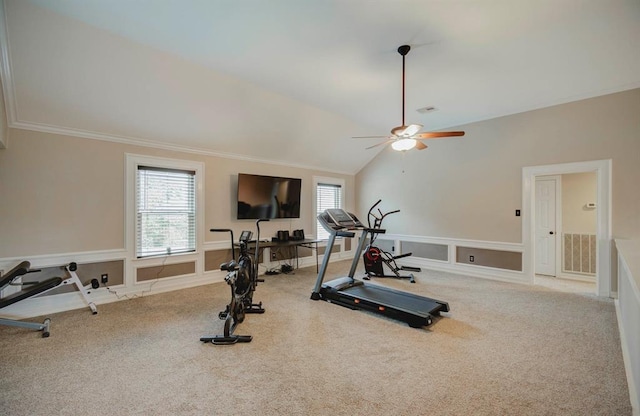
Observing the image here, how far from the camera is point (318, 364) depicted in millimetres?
2500

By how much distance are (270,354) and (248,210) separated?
327cm

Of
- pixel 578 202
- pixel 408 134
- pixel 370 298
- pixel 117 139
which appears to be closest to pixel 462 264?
pixel 578 202

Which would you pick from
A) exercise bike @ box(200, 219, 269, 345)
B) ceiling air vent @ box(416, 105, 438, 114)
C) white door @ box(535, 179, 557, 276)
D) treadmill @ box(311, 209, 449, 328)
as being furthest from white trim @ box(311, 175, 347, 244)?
white door @ box(535, 179, 557, 276)

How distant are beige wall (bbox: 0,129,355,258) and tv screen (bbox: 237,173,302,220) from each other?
4.47 feet

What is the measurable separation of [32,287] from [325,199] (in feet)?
17.9

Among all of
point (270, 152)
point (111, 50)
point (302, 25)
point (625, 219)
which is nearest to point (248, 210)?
point (270, 152)

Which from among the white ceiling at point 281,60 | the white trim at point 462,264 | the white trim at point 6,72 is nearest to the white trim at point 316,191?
the white trim at point 462,264

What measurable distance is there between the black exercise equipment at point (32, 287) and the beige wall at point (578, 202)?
850 centimetres

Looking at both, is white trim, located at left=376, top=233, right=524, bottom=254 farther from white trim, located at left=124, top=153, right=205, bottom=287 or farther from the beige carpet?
white trim, located at left=124, top=153, right=205, bottom=287

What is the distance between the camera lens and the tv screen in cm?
543

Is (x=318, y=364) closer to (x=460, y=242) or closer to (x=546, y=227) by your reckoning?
(x=460, y=242)

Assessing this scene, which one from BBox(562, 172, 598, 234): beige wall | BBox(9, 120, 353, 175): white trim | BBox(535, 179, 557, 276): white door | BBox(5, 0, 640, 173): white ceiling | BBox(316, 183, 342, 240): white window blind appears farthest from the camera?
BBox(316, 183, 342, 240): white window blind

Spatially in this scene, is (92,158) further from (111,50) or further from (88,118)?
(111,50)

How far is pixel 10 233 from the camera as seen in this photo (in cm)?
343
